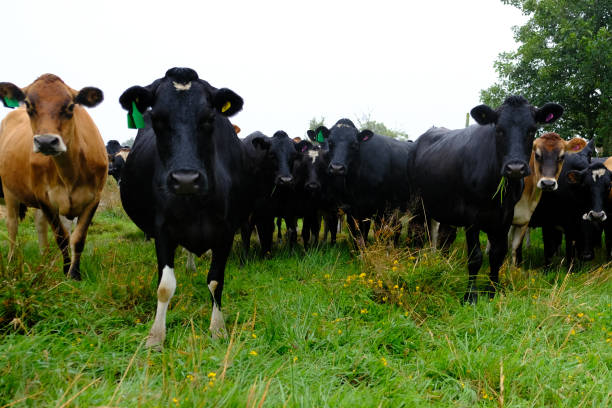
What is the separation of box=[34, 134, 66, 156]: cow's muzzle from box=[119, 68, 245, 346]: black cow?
2.37ft

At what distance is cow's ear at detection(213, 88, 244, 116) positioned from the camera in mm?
3379

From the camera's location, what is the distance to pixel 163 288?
10.9 ft

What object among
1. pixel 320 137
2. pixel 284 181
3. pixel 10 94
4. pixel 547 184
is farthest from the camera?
pixel 320 137

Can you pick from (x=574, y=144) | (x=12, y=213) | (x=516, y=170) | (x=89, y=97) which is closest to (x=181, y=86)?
(x=89, y=97)

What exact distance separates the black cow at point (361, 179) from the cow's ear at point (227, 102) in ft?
11.7

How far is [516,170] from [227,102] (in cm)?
288

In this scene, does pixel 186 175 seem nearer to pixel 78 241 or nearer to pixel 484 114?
pixel 78 241

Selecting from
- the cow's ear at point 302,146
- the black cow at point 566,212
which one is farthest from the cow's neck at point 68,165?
the black cow at point 566,212

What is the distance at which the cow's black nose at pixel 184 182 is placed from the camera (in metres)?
2.85

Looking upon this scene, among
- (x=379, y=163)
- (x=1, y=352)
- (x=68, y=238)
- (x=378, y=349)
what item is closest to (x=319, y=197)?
(x=379, y=163)

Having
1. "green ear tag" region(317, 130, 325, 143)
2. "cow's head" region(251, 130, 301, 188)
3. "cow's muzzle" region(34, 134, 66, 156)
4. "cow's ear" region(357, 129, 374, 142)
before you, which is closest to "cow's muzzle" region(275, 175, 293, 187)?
"cow's head" region(251, 130, 301, 188)

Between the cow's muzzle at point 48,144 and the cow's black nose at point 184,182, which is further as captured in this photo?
the cow's muzzle at point 48,144

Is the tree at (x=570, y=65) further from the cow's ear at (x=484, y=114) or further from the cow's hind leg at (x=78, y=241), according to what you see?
the cow's hind leg at (x=78, y=241)

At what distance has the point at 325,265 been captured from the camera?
218 inches
